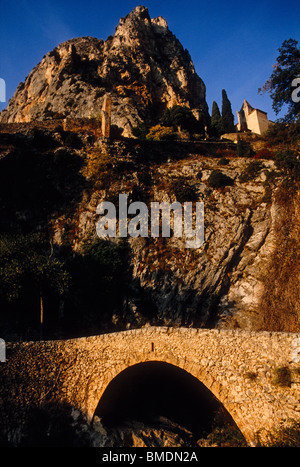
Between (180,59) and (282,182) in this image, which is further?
(180,59)

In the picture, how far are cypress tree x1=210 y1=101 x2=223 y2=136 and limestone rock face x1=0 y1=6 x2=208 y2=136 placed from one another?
81.8 inches

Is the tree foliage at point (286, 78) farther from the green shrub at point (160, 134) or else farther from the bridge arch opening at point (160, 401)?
the bridge arch opening at point (160, 401)

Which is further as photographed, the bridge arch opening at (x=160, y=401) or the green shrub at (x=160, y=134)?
the green shrub at (x=160, y=134)

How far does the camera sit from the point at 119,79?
54.2 m

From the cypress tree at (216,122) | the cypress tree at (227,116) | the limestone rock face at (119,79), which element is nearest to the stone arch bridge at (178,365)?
the limestone rock face at (119,79)

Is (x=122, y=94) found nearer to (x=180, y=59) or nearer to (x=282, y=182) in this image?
(x=180, y=59)

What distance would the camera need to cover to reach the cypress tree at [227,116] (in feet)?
171

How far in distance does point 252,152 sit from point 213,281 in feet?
73.1

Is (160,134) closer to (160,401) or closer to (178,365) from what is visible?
(160,401)

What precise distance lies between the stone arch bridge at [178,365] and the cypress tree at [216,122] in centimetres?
4546

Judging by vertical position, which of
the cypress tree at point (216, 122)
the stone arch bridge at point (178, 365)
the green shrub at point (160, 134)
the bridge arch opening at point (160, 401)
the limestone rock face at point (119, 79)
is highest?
the limestone rock face at point (119, 79)
